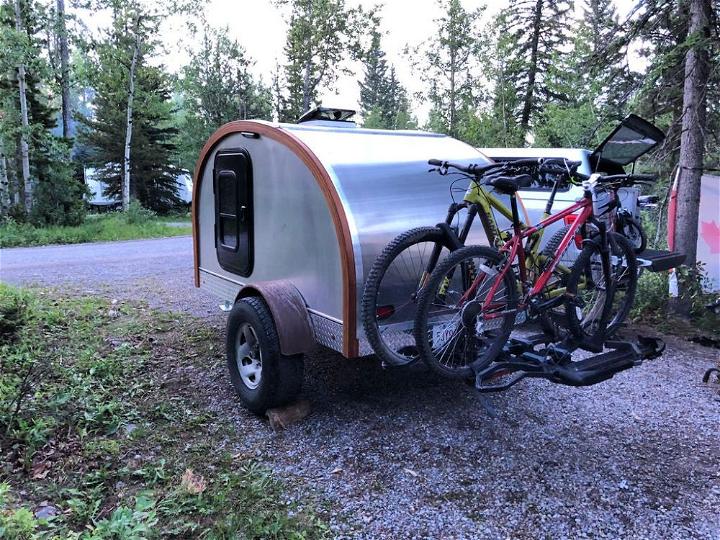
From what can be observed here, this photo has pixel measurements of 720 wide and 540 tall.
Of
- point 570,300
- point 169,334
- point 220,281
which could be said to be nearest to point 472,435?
point 570,300

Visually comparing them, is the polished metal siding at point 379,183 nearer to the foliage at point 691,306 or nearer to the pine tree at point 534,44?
the foliage at point 691,306

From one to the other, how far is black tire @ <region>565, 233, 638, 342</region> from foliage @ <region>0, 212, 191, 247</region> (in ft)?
51.8

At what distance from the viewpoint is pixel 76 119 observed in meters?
25.0

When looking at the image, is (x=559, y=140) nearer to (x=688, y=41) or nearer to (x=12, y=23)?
(x=688, y=41)

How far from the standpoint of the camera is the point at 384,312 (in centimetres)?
384

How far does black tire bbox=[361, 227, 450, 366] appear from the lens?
139 inches

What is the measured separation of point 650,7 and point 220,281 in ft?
20.6

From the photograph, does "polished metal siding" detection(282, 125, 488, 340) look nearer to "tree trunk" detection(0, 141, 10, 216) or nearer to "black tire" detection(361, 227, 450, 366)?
"black tire" detection(361, 227, 450, 366)

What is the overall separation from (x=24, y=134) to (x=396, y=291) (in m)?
16.9

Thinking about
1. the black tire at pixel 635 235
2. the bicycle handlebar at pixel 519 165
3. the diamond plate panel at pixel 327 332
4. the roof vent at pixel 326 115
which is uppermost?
the roof vent at pixel 326 115

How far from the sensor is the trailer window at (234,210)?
16.3ft

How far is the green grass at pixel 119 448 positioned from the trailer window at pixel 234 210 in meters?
1.10

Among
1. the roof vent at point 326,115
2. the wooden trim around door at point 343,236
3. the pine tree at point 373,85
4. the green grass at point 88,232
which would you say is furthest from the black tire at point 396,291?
the pine tree at point 373,85

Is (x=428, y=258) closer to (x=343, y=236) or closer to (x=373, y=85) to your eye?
(x=343, y=236)
